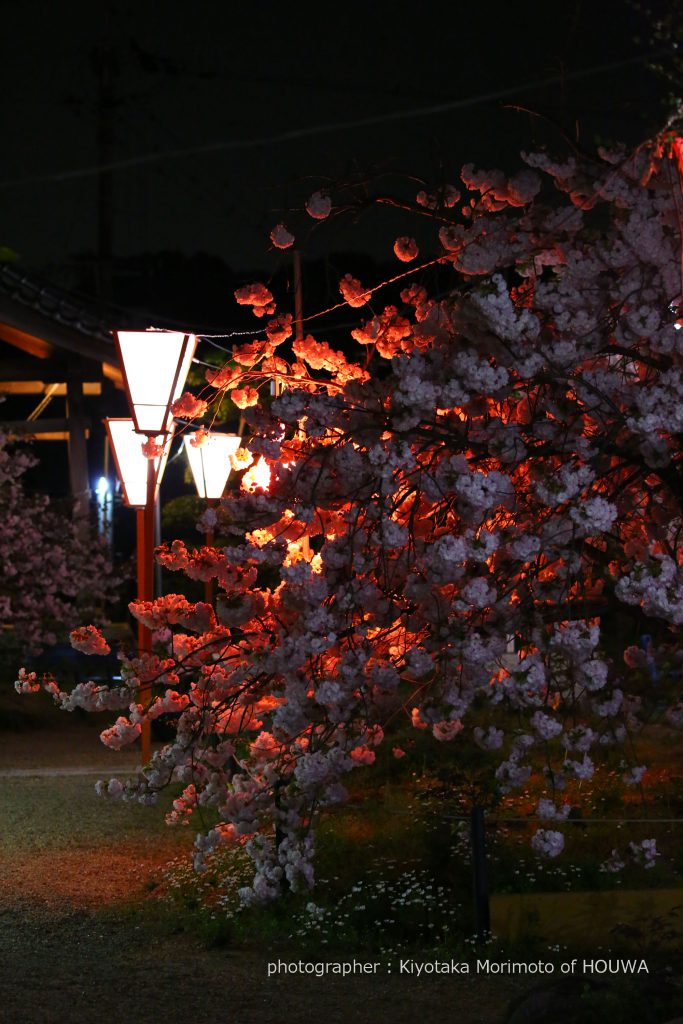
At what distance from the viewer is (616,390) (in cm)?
514

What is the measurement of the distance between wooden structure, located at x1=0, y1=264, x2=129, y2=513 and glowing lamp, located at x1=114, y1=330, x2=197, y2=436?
9045 mm

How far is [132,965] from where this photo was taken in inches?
276

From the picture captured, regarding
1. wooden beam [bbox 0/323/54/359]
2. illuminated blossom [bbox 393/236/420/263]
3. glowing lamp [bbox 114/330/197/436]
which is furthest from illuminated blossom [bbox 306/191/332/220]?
wooden beam [bbox 0/323/54/359]

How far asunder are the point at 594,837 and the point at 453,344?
4529 millimetres

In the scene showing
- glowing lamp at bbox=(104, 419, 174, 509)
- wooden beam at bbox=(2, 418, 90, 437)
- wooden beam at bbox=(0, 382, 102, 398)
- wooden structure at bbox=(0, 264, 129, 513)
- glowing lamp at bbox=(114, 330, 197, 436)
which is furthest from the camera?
wooden beam at bbox=(0, 382, 102, 398)

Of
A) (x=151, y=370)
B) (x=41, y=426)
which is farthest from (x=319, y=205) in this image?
(x=41, y=426)

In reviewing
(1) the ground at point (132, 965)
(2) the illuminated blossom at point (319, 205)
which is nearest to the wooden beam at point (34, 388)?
(1) the ground at point (132, 965)

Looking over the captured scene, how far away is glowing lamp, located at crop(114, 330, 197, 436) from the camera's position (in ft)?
29.5

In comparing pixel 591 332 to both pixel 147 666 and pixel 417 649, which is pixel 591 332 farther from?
pixel 147 666

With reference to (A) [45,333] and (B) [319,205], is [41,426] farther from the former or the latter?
(B) [319,205]

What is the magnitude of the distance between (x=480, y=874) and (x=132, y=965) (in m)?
1.97

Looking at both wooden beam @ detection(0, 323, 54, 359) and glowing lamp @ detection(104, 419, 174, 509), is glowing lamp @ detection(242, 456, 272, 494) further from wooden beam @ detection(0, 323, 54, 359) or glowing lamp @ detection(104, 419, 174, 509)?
wooden beam @ detection(0, 323, 54, 359)

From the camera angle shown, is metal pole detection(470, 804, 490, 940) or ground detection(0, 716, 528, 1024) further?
metal pole detection(470, 804, 490, 940)

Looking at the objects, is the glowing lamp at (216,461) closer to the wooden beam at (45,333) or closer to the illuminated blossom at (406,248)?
the illuminated blossom at (406,248)
